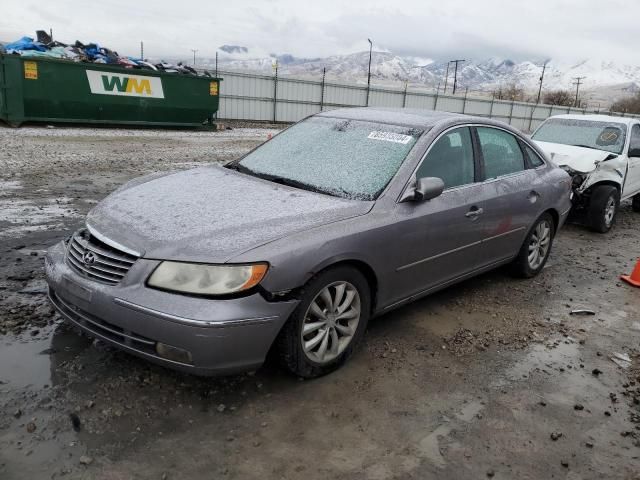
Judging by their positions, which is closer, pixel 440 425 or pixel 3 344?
pixel 440 425

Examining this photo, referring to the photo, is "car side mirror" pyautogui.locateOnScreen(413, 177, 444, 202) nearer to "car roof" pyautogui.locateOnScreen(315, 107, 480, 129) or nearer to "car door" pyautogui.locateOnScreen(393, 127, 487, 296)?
"car door" pyautogui.locateOnScreen(393, 127, 487, 296)

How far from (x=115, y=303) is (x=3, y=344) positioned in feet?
3.72

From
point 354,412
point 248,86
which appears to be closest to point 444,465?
point 354,412

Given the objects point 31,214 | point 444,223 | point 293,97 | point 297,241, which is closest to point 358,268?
point 297,241

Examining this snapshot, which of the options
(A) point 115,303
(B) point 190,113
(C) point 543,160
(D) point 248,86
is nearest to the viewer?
(A) point 115,303

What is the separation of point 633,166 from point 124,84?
1446 cm

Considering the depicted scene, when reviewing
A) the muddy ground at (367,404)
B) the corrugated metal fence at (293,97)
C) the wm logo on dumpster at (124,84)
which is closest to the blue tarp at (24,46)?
the wm logo on dumpster at (124,84)

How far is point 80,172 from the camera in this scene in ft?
30.9

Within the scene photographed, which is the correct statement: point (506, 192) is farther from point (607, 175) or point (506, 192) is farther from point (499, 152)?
point (607, 175)

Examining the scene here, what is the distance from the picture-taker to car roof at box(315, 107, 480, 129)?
4.28m

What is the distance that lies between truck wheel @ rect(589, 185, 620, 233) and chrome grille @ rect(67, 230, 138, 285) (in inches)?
272

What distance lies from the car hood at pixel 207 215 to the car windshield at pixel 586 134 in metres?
6.42

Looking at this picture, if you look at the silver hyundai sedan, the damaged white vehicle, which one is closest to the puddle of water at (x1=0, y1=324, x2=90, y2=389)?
the silver hyundai sedan

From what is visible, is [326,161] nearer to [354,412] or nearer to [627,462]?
[354,412]
